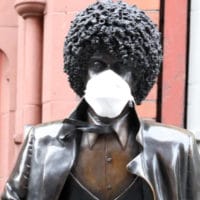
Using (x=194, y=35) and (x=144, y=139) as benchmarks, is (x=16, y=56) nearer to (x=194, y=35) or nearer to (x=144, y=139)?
(x=194, y=35)

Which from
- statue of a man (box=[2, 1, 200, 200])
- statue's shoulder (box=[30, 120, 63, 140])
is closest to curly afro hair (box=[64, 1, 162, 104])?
statue of a man (box=[2, 1, 200, 200])

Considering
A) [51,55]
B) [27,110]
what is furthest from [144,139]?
[27,110]

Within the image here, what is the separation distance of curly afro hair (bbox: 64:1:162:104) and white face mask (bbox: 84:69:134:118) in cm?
8

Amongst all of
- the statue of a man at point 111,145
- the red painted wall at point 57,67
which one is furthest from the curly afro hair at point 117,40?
the red painted wall at point 57,67

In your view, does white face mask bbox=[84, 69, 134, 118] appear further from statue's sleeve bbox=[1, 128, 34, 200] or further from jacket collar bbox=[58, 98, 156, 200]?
statue's sleeve bbox=[1, 128, 34, 200]

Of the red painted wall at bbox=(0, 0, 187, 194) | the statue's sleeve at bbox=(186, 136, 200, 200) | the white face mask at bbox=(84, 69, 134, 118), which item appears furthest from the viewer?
the red painted wall at bbox=(0, 0, 187, 194)

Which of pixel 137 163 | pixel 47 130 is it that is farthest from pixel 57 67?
pixel 137 163

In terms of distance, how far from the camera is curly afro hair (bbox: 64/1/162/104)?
89.2 inches

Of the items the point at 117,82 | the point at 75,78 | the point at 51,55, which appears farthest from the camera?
the point at 51,55

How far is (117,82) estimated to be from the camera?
2.21 metres

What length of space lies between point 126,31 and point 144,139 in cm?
27

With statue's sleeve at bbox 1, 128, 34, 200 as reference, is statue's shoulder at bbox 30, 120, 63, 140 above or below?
above

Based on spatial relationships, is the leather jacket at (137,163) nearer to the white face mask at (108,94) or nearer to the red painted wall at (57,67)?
the white face mask at (108,94)

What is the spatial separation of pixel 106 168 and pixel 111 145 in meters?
0.06
